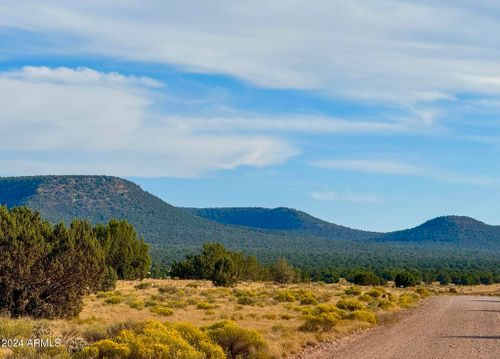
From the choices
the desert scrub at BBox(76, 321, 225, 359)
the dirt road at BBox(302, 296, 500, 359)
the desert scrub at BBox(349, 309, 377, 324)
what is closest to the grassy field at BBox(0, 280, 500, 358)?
Answer: the desert scrub at BBox(349, 309, 377, 324)

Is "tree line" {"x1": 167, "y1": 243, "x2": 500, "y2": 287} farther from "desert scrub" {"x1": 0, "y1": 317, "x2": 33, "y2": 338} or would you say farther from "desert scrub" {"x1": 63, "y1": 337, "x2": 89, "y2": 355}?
"desert scrub" {"x1": 63, "y1": 337, "x2": 89, "y2": 355}

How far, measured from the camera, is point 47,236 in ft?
92.7

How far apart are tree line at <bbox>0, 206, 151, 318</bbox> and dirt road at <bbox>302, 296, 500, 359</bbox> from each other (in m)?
11.7

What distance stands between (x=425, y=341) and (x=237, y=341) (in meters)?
7.78

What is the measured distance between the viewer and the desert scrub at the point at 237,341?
59.6ft

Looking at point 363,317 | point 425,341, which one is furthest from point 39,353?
point 363,317

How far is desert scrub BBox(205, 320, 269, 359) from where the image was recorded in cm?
1817

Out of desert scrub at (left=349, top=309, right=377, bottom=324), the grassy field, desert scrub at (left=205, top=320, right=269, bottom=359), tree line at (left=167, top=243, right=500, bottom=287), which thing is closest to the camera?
desert scrub at (left=205, top=320, right=269, bottom=359)

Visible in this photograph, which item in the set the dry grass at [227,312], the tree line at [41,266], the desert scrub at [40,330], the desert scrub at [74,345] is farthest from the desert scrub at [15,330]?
the tree line at [41,266]

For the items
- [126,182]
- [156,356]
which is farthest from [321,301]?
[126,182]

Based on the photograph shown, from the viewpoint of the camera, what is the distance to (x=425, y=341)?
22359 mm

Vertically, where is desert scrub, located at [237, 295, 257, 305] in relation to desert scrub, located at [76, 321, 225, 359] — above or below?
below

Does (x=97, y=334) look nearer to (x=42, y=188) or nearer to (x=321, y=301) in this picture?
(x=321, y=301)

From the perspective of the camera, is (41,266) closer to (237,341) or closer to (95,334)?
(95,334)
